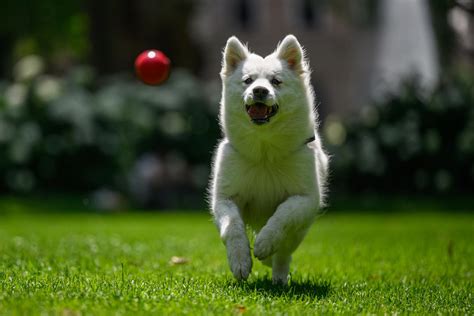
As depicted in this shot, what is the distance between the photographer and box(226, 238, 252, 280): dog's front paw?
4871 mm

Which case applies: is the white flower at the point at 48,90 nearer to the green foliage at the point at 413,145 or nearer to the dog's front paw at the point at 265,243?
the green foliage at the point at 413,145

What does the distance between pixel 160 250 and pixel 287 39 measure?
3.09m

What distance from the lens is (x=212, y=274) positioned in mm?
5742

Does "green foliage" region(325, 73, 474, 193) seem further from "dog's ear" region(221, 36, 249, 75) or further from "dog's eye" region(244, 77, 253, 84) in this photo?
"dog's eye" region(244, 77, 253, 84)

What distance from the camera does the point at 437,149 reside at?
17.0 metres

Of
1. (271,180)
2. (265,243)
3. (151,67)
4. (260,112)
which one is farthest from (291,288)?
(151,67)

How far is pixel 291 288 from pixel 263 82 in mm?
1440

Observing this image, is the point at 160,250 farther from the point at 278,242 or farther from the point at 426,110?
the point at 426,110

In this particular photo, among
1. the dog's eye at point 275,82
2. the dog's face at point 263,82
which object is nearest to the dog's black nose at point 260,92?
the dog's face at point 263,82

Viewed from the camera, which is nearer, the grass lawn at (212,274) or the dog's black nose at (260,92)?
the grass lawn at (212,274)

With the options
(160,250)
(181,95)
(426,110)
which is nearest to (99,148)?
(181,95)

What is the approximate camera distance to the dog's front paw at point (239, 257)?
487cm

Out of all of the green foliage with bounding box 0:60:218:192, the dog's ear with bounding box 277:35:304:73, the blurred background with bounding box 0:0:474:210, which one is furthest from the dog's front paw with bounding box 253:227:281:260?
the green foliage with bounding box 0:60:218:192

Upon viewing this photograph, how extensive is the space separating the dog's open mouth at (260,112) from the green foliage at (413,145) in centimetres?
1235
